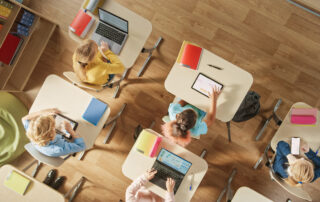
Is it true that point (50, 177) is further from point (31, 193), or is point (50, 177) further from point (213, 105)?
point (213, 105)

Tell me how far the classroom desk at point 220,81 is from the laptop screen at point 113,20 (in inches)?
25.1

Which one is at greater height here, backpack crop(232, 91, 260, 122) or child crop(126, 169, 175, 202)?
backpack crop(232, 91, 260, 122)

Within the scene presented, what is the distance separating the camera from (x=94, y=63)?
2.08 meters

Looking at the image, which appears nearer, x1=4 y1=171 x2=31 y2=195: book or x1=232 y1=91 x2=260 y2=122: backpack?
x1=4 y1=171 x2=31 y2=195: book

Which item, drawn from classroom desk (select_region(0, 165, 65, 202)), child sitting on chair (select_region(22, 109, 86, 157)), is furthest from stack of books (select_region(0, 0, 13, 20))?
classroom desk (select_region(0, 165, 65, 202))

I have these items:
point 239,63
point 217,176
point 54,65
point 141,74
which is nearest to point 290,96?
point 239,63

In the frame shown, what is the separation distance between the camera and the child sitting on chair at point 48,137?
6.23 feet

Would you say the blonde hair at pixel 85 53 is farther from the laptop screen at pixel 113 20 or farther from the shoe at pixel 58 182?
the shoe at pixel 58 182

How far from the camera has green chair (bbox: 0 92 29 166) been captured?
2609 mm

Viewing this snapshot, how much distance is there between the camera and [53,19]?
3.01 meters

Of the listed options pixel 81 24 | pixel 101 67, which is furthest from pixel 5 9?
pixel 101 67

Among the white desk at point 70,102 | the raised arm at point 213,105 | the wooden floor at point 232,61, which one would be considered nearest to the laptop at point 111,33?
the white desk at point 70,102

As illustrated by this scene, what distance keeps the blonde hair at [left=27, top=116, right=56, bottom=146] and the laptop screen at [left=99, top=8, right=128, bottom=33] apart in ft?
3.50

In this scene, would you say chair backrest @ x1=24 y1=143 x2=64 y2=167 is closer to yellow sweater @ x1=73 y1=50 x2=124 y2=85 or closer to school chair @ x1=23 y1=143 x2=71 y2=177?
school chair @ x1=23 y1=143 x2=71 y2=177
